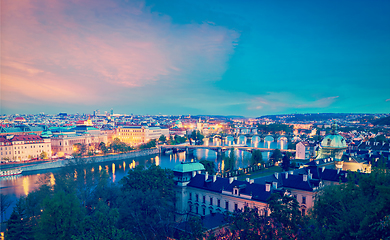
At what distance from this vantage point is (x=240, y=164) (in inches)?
1716

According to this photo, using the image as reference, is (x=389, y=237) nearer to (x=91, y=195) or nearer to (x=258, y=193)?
(x=258, y=193)

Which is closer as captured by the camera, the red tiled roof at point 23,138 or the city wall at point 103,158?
the city wall at point 103,158

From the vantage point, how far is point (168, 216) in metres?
13.1

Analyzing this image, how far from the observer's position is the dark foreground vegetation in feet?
22.9

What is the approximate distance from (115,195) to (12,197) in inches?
618

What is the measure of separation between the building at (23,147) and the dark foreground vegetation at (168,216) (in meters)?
29.7

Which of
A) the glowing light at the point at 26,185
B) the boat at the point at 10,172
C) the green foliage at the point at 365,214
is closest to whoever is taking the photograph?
the green foliage at the point at 365,214

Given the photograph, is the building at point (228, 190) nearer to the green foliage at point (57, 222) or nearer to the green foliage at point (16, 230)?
the green foliage at point (57, 222)

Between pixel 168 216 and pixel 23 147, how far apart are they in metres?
44.7

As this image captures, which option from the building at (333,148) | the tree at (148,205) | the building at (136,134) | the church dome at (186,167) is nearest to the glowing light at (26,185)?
the tree at (148,205)

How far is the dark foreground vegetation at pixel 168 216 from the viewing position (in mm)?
6969

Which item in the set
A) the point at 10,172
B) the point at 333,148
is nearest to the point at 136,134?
the point at 10,172

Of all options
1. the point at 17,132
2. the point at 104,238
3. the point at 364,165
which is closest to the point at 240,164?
the point at 364,165

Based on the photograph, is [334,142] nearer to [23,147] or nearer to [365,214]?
[365,214]
